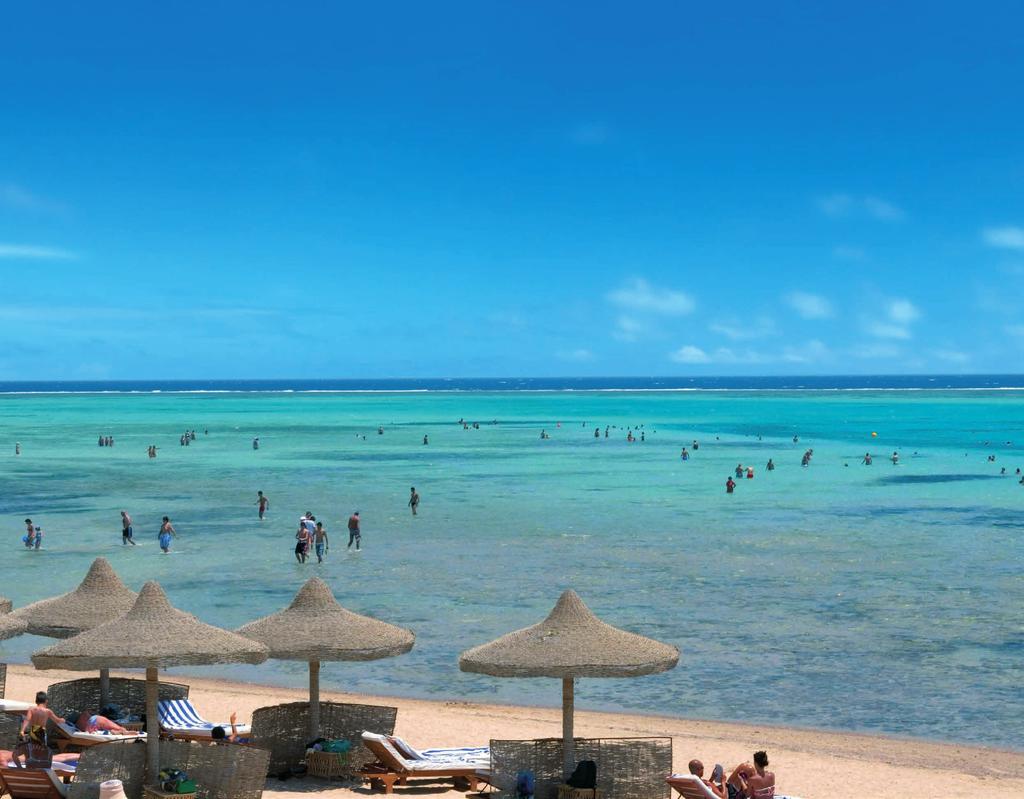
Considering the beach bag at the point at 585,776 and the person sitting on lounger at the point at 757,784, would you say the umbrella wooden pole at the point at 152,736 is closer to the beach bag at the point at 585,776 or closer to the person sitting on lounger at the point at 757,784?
the beach bag at the point at 585,776

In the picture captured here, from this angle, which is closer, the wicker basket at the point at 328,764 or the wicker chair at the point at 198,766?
the wicker chair at the point at 198,766

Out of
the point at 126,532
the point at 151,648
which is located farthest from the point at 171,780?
the point at 126,532

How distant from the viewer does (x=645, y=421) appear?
127 meters

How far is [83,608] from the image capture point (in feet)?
52.2

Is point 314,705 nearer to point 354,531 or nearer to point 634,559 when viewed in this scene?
point 634,559

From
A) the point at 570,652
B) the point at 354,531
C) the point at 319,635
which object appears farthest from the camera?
the point at 354,531

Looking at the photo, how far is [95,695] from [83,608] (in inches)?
54.1

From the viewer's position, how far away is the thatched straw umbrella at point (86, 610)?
51.3 feet

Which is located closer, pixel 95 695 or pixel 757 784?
pixel 757 784

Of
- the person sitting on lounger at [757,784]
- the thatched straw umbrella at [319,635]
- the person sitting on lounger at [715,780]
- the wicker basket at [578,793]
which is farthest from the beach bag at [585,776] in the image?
the thatched straw umbrella at [319,635]

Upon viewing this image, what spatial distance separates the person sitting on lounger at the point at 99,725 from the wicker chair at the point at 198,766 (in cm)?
261

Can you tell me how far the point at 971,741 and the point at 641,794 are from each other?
6270 millimetres

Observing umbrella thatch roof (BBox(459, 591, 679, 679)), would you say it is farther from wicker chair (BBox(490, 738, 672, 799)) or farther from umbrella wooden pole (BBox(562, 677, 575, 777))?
wicker chair (BBox(490, 738, 672, 799))

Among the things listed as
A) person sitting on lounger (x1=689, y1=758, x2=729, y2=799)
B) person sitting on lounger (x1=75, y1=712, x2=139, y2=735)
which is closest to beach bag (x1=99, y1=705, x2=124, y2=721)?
person sitting on lounger (x1=75, y1=712, x2=139, y2=735)
